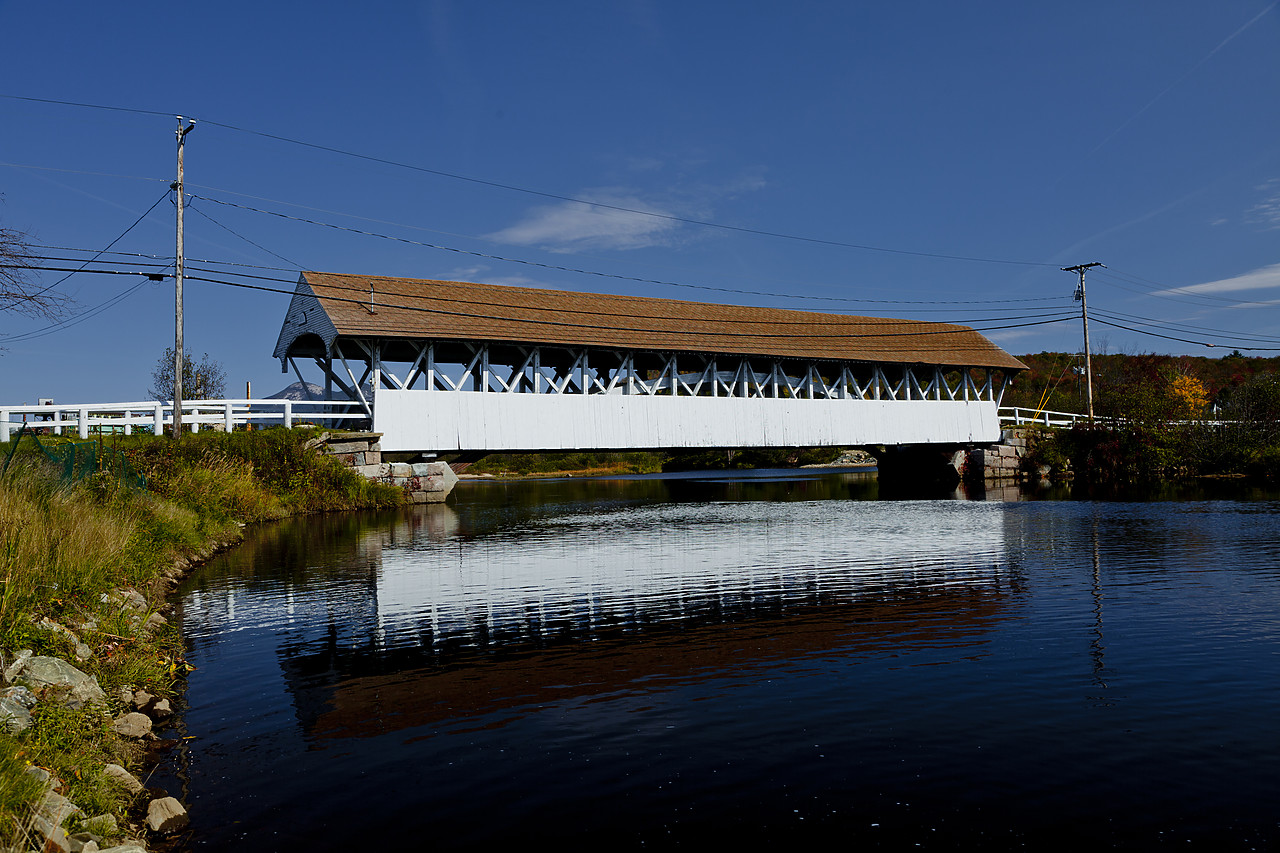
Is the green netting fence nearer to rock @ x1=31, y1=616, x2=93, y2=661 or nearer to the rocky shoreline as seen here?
the rocky shoreline

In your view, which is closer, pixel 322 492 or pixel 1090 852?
pixel 1090 852

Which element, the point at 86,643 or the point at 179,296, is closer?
the point at 86,643

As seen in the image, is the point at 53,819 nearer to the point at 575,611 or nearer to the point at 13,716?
the point at 13,716

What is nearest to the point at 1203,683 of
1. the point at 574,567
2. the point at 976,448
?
the point at 574,567

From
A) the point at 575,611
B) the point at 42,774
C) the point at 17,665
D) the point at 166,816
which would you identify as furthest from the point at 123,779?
the point at 575,611

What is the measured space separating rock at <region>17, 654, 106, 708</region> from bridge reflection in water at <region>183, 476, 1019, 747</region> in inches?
55.5

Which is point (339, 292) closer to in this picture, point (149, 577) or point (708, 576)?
point (149, 577)

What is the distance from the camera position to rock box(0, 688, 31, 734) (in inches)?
176

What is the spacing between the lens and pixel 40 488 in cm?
1004

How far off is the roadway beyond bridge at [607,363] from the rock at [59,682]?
21.0 m

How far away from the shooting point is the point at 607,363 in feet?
109

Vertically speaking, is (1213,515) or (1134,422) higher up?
(1134,422)

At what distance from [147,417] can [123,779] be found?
23487 millimetres

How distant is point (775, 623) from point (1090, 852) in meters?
5.06
